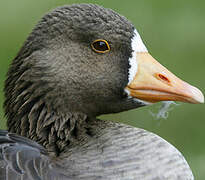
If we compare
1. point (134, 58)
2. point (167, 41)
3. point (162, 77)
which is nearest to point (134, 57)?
point (134, 58)

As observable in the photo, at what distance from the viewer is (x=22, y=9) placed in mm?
5738

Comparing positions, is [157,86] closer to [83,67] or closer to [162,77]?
[162,77]

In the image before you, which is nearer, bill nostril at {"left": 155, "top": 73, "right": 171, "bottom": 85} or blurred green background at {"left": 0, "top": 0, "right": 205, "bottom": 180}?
bill nostril at {"left": 155, "top": 73, "right": 171, "bottom": 85}

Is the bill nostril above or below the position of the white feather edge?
below

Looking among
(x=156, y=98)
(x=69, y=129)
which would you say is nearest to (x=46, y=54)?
(x=69, y=129)

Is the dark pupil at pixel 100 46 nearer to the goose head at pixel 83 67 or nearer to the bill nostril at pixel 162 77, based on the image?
the goose head at pixel 83 67

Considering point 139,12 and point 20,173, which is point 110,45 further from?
point 139,12

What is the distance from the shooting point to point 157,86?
246cm

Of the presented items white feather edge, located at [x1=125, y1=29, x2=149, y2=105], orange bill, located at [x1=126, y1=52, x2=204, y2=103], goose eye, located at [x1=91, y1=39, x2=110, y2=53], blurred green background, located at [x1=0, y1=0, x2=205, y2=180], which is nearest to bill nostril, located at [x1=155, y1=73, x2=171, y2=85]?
orange bill, located at [x1=126, y1=52, x2=204, y2=103]

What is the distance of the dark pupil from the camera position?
2477mm

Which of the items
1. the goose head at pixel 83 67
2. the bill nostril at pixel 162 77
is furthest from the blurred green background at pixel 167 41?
the bill nostril at pixel 162 77

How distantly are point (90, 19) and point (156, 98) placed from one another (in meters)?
0.47

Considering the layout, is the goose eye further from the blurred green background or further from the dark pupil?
the blurred green background

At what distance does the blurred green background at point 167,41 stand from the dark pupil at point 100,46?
194 centimetres
